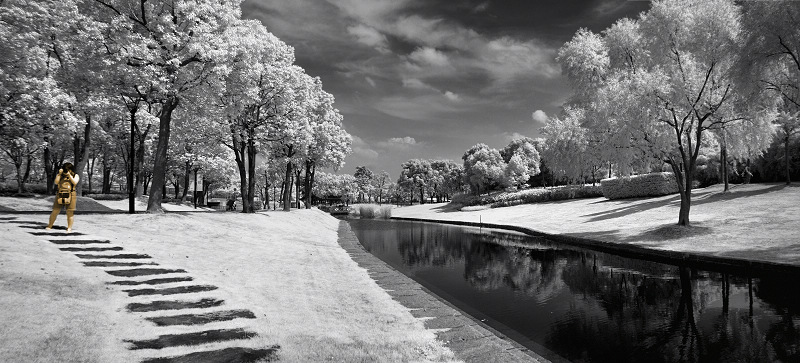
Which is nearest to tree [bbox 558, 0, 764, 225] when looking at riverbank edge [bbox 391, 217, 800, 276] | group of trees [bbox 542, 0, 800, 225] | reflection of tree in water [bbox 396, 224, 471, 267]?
group of trees [bbox 542, 0, 800, 225]

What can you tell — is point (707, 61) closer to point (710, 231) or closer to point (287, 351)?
point (710, 231)

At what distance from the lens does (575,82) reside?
29500mm

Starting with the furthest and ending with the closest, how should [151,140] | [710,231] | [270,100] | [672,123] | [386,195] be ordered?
1. [386,195]
2. [151,140]
3. [270,100]
4. [672,123]
5. [710,231]

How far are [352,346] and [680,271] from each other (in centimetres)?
1417

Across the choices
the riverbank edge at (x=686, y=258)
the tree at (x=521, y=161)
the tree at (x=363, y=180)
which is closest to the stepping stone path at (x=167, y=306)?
the riverbank edge at (x=686, y=258)

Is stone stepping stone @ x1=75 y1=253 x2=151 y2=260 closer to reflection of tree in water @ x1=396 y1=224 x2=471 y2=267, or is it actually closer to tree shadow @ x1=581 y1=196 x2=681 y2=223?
reflection of tree in water @ x1=396 y1=224 x2=471 y2=267

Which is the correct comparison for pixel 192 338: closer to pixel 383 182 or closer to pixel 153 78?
pixel 153 78

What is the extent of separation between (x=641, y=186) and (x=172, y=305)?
39590mm

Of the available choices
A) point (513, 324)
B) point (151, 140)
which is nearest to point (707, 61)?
point (513, 324)

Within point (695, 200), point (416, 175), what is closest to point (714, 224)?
point (695, 200)

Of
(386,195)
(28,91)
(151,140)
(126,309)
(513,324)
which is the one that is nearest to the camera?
(126,309)

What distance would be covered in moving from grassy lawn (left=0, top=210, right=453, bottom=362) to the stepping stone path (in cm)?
18

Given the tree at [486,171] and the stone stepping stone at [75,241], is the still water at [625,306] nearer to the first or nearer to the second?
the stone stepping stone at [75,241]

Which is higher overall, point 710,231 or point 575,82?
Answer: point 575,82
